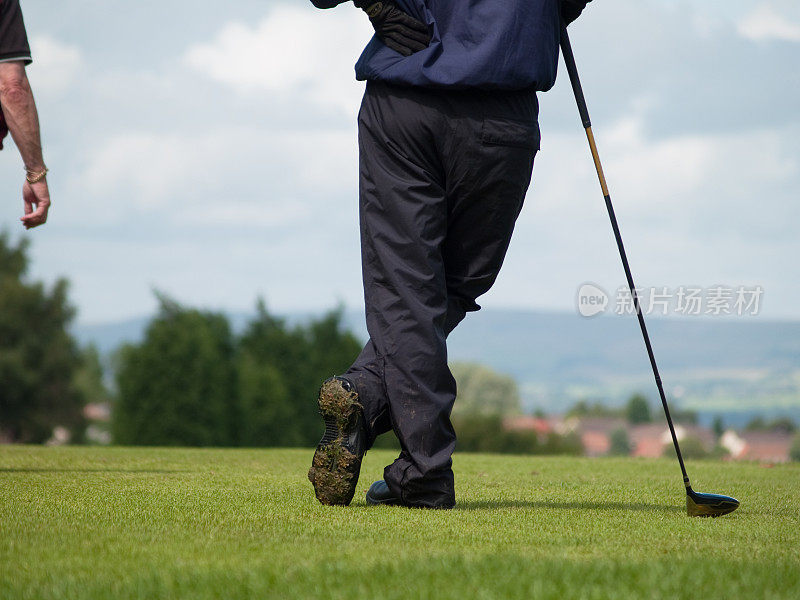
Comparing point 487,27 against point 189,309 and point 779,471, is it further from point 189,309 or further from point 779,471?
point 189,309

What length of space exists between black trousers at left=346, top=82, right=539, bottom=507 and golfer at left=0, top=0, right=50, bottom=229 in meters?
1.41

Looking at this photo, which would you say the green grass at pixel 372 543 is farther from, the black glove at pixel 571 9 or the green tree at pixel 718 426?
the green tree at pixel 718 426

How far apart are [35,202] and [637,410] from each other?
14939 cm

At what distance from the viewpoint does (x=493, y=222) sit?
4.08m

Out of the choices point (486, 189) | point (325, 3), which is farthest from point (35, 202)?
point (486, 189)

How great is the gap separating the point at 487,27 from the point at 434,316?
3.58 feet

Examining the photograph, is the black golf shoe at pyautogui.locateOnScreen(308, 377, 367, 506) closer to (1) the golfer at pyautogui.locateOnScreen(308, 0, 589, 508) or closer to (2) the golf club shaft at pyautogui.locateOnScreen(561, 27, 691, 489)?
(1) the golfer at pyautogui.locateOnScreen(308, 0, 589, 508)

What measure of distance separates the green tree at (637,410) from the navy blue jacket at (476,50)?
145 metres

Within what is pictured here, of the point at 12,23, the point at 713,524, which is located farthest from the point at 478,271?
the point at 12,23

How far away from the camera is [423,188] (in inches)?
155

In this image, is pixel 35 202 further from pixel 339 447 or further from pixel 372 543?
pixel 372 543

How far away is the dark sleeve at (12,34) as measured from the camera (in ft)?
14.6

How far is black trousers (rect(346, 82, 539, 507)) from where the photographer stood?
387cm

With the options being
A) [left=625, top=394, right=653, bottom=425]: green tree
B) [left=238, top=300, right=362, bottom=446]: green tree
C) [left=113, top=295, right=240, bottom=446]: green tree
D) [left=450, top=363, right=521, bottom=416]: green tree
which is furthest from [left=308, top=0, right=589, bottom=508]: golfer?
[left=450, top=363, right=521, bottom=416]: green tree
